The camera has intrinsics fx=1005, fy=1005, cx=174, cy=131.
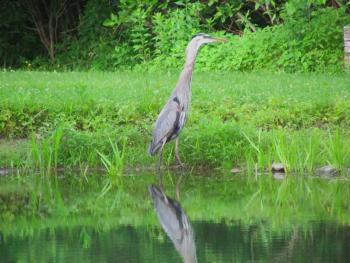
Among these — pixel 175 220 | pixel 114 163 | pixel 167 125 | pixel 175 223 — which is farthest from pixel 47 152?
pixel 175 223

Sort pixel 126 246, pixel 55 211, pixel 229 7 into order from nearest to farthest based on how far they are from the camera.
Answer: pixel 126 246
pixel 55 211
pixel 229 7

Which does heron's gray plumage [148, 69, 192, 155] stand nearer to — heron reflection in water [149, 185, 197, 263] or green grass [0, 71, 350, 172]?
green grass [0, 71, 350, 172]

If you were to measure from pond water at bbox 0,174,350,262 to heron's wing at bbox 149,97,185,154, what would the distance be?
41 cm

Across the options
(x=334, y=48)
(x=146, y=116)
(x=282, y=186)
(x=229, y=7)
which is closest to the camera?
(x=282, y=186)

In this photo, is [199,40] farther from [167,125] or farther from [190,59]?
[167,125]

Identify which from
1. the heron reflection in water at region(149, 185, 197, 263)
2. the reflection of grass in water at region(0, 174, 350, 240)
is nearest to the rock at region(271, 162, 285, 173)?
the reflection of grass in water at region(0, 174, 350, 240)

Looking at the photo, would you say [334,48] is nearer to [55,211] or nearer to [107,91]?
[107,91]

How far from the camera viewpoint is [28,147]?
454 inches

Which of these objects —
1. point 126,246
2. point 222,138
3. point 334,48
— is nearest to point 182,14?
point 334,48

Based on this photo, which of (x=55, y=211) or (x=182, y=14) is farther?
(x=182, y=14)

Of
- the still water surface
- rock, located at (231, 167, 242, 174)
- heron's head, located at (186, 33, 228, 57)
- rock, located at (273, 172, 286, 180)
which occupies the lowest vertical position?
rock, located at (231, 167, 242, 174)

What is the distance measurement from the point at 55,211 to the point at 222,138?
2712 mm

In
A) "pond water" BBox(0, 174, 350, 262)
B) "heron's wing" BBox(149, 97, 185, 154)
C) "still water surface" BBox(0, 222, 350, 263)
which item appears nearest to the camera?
"still water surface" BBox(0, 222, 350, 263)

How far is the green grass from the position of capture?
36.6 ft
